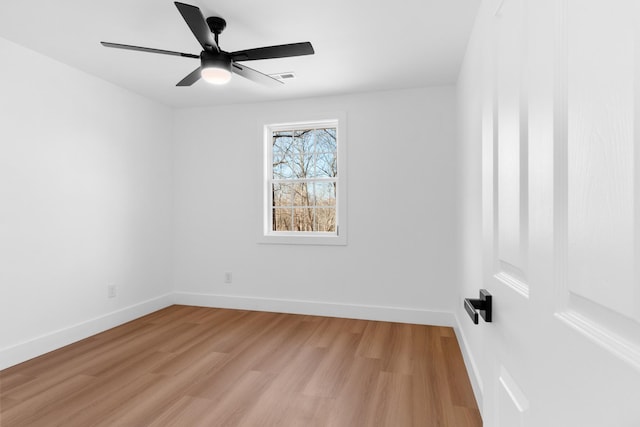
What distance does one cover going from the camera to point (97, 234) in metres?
3.23

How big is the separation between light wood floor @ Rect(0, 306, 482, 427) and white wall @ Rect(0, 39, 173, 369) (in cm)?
35

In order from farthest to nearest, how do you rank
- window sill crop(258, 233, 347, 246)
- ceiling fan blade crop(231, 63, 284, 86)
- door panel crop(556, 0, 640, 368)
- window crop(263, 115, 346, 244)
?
window crop(263, 115, 346, 244) → window sill crop(258, 233, 347, 246) → ceiling fan blade crop(231, 63, 284, 86) → door panel crop(556, 0, 640, 368)

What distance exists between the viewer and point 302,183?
398 centimetres

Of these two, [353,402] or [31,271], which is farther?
[31,271]

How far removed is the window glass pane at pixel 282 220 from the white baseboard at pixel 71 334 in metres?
1.65

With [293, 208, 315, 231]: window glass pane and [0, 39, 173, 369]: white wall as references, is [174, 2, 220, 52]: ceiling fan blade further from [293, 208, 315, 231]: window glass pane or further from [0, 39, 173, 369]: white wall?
[293, 208, 315, 231]: window glass pane

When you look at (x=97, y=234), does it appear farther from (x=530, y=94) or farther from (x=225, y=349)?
(x=530, y=94)

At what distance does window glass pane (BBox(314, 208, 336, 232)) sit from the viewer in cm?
386

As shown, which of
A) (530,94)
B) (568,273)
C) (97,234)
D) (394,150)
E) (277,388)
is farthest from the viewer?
(394,150)

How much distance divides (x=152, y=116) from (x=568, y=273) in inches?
170

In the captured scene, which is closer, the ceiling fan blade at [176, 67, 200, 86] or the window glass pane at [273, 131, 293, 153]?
the ceiling fan blade at [176, 67, 200, 86]

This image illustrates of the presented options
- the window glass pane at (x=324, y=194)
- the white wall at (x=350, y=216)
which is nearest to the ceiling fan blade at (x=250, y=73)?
the white wall at (x=350, y=216)

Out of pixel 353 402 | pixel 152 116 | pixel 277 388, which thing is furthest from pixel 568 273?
pixel 152 116

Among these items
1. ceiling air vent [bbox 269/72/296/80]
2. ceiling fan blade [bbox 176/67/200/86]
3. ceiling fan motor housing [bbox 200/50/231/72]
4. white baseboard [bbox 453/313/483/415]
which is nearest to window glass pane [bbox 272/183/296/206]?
ceiling air vent [bbox 269/72/296/80]
